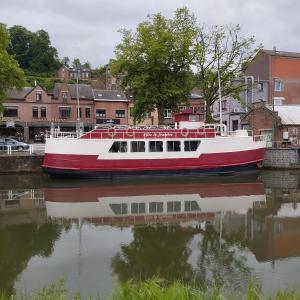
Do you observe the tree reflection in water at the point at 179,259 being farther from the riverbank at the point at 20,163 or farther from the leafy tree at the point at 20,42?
the leafy tree at the point at 20,42

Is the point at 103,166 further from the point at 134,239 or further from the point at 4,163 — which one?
the point at 134,239

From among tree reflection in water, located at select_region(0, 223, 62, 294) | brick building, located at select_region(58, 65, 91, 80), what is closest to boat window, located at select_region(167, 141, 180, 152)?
tree reflection in water, located at select_region(0, 223, 62, 294)

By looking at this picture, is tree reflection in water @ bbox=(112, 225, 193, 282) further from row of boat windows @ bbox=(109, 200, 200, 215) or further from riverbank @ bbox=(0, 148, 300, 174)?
riverbank @ bbox=(0, 148, 300, 174)

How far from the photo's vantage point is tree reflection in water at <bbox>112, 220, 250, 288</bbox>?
34.2ft

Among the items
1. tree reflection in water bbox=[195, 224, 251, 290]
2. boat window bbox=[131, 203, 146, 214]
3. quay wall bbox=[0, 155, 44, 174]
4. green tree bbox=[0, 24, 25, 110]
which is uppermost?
green tree bbox=[0, 24, 25, 110]

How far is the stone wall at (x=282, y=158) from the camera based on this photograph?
3369 centimetres

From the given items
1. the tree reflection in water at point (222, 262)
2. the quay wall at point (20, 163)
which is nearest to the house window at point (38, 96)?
the quay wall at point (20, 163)

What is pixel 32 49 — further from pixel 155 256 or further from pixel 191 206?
pixel 155 256

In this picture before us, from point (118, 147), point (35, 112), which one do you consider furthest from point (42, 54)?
point (118, 147)

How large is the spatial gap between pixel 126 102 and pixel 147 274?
5012 centimetres

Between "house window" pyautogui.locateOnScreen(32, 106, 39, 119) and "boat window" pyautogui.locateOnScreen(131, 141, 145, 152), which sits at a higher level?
"house window" pyautogui.locateOnScreen(32, 106, 39, 119)

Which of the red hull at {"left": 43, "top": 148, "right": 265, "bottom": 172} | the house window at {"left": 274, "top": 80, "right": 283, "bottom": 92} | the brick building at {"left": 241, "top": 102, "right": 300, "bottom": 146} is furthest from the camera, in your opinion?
the house window at {"left": 274, "top": 80, "right": 283, "bottom": 92}

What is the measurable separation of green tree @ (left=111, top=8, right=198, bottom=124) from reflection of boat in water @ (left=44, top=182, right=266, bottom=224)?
33.4 feet

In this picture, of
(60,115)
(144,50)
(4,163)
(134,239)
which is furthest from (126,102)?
(134,239)
